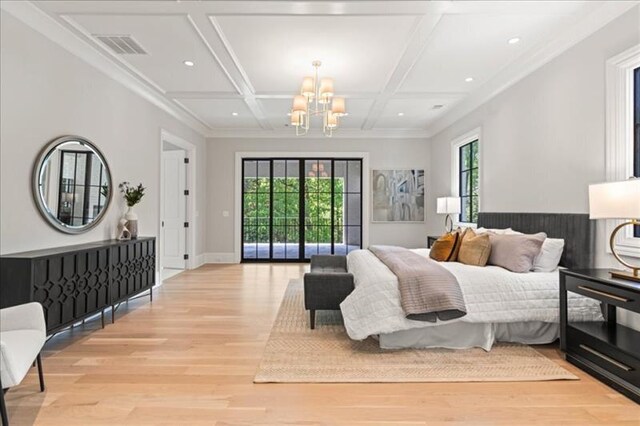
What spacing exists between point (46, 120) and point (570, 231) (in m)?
5.01

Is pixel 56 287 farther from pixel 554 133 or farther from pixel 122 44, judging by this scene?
pixel 554 133

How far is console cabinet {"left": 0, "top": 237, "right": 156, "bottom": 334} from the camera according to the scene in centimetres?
265

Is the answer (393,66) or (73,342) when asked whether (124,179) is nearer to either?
(73,342)

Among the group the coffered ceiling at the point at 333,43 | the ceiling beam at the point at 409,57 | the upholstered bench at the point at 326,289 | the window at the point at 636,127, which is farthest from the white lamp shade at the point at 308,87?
the window at the point at 636,127

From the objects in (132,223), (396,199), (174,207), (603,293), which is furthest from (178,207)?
(603,293)

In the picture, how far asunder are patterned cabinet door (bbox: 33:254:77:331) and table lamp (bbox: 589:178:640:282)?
412 centimetres

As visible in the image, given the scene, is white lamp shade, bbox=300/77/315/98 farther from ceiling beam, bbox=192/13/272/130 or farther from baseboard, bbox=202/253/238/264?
baseboard, bbox=202/253/238/264

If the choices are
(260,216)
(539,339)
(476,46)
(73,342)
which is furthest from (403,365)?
(260,216)

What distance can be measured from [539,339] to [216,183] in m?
6.49

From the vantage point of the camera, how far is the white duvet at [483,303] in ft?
9.38

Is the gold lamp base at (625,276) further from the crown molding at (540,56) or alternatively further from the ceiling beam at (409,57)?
the ceiling beam at (409,57)

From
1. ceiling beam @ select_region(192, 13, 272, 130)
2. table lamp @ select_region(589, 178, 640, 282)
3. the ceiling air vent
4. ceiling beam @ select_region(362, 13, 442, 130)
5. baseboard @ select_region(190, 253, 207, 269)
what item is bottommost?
baseboard @ select_region(190, 253, 207, 269)

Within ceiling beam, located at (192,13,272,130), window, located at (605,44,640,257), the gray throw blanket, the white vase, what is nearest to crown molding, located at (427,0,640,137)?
window, located at (605,44,640,257)

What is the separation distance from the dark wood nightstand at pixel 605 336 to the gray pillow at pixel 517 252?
472 millimetres
